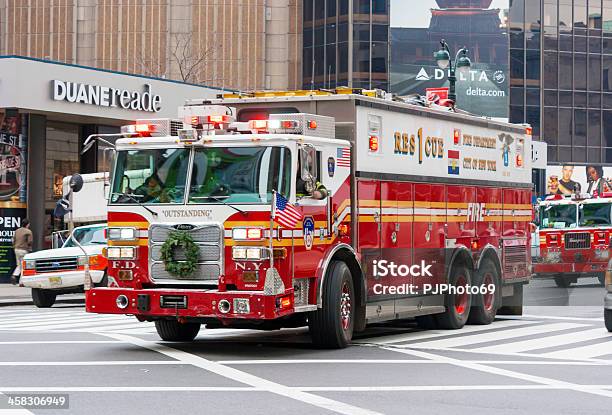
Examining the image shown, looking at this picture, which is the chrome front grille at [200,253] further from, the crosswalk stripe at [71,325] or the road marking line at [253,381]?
the crosswalk stripe at [71,325]

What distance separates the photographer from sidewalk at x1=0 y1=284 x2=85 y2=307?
92.3 ft

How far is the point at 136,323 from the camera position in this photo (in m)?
20.5

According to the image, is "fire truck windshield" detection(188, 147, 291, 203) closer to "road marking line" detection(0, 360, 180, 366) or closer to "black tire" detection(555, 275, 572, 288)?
"road marking line" detection(0, 360, 180, 366)

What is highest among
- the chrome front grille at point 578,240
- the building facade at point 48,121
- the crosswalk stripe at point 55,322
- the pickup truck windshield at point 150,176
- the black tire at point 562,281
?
the building facade at point 48,121

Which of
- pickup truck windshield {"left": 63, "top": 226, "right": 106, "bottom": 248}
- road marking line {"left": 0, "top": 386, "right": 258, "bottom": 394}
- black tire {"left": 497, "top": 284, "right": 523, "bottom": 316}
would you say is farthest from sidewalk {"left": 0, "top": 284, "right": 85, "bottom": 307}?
road marking line {"left": 0, "top": 386, "right": 258, "bottom": 394}

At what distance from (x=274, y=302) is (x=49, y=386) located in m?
3.26

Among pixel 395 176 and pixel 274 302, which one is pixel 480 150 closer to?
pixel 395 176

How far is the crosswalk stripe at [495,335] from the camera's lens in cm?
1642

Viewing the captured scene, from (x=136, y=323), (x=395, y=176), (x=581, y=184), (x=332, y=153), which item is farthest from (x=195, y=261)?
(x=581, y=184)

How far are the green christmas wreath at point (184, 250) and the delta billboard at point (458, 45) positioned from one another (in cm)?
6416

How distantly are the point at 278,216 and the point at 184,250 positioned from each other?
4.10 feet

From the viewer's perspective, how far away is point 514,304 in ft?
71.3

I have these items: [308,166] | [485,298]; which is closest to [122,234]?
[308,166]

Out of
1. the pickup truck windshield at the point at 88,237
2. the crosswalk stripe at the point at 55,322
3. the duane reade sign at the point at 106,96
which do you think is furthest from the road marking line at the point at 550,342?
the duane reade sign at the point at 106,96
